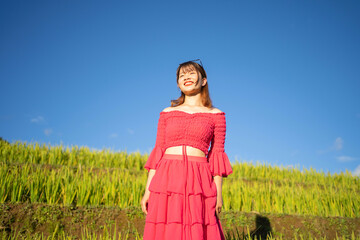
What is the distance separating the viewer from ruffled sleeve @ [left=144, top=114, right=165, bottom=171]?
7.22 feet

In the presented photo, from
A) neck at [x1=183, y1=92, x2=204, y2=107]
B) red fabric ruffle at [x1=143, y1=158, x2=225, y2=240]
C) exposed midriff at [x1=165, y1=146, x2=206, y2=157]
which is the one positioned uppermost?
neck at [x1=183, y1=92, x2=204, y2=107]

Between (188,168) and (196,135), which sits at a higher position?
(196,135)

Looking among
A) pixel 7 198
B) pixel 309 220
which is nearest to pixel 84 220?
pixel 7 198

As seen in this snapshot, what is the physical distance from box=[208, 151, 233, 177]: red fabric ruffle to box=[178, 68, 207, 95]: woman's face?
574 mm

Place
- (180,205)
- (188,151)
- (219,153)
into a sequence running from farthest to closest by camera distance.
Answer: (219,153)
(188,151)
(180,205)

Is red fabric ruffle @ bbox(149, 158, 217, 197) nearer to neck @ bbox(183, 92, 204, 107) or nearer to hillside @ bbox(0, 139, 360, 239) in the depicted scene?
neck @ bbox(183, 92, 204, 107)

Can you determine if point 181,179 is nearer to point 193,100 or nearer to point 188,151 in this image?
point 188,151

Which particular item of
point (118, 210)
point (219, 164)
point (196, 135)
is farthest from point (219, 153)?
point (118, 210)

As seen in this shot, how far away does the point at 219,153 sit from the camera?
2.22 m

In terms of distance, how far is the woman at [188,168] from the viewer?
195cm

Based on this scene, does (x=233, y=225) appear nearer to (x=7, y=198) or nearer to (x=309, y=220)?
(x=309, y=220)

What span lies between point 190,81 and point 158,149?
651 millimetres

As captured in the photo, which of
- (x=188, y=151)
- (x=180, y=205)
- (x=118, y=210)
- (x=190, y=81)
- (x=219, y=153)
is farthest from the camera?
(x=118, y=210)

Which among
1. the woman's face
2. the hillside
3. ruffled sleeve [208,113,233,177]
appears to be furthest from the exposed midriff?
the hillside
